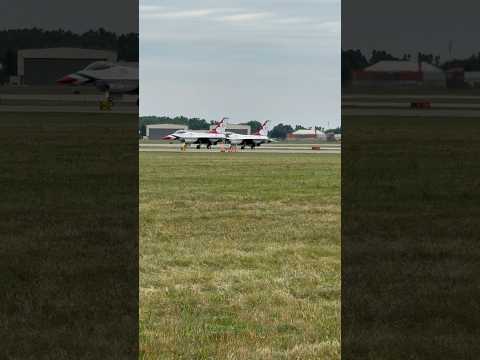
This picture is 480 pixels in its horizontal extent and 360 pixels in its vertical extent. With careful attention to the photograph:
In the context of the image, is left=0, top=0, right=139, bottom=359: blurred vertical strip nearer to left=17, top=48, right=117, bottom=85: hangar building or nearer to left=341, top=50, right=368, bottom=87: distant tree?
left=17, top=48, right=117, bottom=85: hangar building

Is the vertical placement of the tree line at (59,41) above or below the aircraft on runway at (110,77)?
above

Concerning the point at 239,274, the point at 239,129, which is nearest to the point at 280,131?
the point at 239,129

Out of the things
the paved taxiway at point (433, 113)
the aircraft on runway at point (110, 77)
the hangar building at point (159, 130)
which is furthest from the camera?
the hangar building at point (159, 130)

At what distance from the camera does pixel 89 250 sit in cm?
680

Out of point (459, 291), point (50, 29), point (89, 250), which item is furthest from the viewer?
point (89, 250)

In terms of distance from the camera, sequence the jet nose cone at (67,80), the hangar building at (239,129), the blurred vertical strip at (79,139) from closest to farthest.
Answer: the blurred vertical strip at (79,139) < the jet nose cone at (67,80) < the hangar building at (239,129)

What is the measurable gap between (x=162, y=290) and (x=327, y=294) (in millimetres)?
1604

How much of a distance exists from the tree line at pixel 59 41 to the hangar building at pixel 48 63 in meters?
0.04

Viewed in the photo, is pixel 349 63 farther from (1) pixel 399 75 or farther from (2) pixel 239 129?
(2) pixel 239 129

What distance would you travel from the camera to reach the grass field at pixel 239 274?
5.88 m

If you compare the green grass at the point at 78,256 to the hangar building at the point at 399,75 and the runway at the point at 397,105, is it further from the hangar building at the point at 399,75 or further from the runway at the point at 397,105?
the hangar building at the point at 399,75

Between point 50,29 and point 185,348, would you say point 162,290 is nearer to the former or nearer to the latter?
point 185,348

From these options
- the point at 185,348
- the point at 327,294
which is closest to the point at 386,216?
the point at 327,294

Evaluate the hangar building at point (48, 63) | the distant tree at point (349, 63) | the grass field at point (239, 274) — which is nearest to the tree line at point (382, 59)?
the distant tree at point (349, 63)
